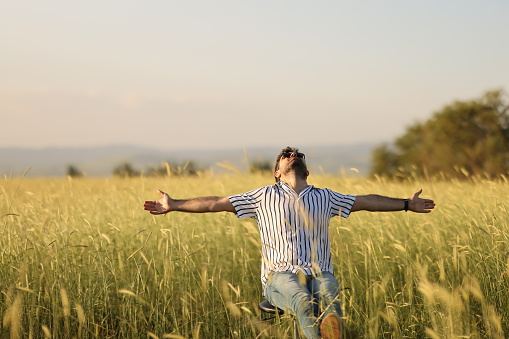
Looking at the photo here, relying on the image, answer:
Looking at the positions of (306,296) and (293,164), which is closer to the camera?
(306,296)

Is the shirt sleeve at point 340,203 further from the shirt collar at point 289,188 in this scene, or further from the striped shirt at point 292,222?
the shirt collar at point 289,188

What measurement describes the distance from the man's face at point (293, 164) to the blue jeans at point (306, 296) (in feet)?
2.30

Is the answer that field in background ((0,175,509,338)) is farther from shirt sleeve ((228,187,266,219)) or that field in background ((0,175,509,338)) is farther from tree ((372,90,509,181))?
tree ((372,90,509,181))

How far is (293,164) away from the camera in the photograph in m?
3.77

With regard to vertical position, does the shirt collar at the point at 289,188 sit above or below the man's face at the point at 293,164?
below

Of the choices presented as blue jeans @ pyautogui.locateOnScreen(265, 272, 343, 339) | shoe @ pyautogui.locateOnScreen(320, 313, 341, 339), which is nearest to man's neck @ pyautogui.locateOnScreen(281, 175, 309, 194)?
blue jeans @ pyautogui.locateOnScreen(265, 272, 343, 339)

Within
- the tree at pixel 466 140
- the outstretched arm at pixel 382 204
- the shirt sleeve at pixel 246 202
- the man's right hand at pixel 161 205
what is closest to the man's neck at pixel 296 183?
the shirt sleeve at pixel 246 202

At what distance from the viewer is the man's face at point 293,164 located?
12.3 ft

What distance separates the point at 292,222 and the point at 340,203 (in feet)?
1.28

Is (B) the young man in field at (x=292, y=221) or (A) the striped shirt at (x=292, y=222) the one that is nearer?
(B) the young man in field at (x=292, y=221)

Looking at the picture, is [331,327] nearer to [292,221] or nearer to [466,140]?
[292,221]

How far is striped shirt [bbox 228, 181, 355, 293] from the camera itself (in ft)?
11.8

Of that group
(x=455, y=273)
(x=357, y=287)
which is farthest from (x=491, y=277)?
(x=357, y=287)

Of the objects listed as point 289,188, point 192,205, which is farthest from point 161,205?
point 289,188
